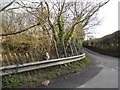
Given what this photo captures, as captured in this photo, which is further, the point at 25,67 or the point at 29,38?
the point at 29,38

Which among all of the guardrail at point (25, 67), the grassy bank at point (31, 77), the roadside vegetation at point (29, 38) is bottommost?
the grassy bank at point (31, 77)

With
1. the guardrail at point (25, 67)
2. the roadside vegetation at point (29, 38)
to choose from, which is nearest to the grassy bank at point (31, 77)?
the roadside vegetation at point (29, 38)

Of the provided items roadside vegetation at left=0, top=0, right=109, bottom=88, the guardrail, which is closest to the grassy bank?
roadside vegetation at left=0, top=0, right=109, bottom=88

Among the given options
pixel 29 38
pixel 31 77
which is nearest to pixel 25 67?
pixel 31 77

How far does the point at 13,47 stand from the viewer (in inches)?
294

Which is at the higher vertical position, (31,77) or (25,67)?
(25,67)

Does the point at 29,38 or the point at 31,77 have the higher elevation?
the point at 29,38

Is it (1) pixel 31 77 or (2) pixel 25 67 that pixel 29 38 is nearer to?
(2) pixel 25 67

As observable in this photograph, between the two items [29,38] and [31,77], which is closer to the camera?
[31,77]

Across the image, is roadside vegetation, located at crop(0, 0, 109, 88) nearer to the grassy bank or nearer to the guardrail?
the grassy bank

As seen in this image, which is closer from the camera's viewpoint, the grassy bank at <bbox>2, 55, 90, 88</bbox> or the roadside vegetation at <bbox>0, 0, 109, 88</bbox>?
the grassy bank at <bbox>2, 55, 90, 88</bbox>

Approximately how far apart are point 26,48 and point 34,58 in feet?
3.81

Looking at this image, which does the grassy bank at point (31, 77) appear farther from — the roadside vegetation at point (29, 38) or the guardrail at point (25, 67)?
the guardrail at point (25, 67)

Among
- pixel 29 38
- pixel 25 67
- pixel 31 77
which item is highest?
pixel 29 38
